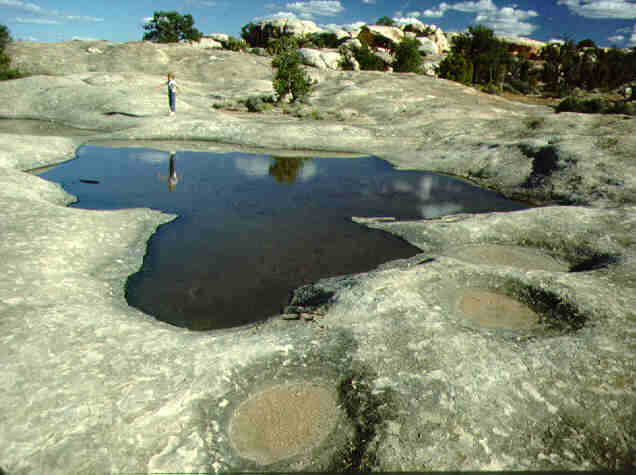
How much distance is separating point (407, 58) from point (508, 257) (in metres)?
50.0

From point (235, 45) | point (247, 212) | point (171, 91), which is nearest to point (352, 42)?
point (235, 45)

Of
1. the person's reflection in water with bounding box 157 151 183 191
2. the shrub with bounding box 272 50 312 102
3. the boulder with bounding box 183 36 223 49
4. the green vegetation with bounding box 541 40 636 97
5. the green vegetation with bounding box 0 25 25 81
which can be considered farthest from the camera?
the boulder with bounding box 183 36 223 49

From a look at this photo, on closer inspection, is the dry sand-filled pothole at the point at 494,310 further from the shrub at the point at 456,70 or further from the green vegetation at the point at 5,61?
the shrub at the point at 456,70

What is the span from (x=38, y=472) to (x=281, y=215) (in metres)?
10.0

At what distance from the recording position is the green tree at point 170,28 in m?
75.4

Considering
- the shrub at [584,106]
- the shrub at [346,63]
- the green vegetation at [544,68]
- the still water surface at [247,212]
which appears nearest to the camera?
the still water surface at [247,212]

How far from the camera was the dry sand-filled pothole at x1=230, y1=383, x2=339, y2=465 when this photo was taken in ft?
16.4

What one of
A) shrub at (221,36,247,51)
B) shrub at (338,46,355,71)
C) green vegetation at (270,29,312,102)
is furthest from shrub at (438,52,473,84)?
shrub at (221,36,247,51)

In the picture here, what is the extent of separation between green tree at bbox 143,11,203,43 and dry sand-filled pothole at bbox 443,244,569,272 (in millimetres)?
79434

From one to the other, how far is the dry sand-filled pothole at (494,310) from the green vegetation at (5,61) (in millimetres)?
43573

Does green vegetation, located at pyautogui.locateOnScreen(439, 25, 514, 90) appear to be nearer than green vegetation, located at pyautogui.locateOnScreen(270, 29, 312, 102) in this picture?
No

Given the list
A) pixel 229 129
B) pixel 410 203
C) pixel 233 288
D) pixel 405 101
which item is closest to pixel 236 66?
pixel 405 101

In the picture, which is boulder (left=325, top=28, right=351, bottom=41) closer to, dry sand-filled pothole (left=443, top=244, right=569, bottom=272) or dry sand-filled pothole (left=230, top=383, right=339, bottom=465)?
dry sand-filled pothole (left=443, top=244, right=569, bottom=272)

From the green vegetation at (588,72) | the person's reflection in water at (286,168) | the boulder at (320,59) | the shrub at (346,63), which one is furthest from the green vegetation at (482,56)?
the person's reflection in water at (286,168)
